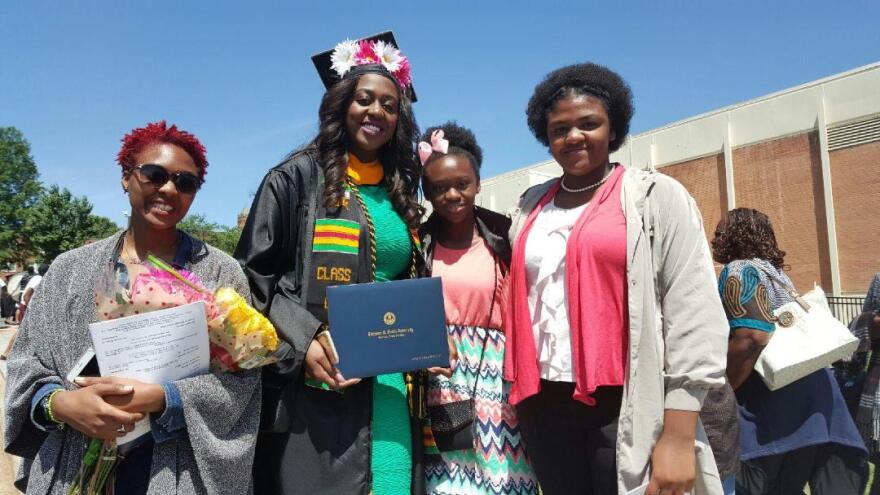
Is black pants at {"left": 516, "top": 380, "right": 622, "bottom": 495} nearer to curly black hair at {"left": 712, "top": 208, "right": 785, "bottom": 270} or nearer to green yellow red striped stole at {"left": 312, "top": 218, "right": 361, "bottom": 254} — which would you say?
green yellow red striped stole at {"left": 312, "top": 218, "right": 361, "bottom": 254}

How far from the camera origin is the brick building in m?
22.8

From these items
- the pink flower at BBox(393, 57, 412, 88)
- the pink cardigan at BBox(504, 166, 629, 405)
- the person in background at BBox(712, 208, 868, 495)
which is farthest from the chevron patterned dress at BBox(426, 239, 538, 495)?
the person in background at BBox(712, 208, 868, 495)

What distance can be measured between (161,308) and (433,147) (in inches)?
71.1

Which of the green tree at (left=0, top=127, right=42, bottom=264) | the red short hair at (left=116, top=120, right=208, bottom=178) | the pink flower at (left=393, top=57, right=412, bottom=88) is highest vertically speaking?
the green tree at (left=0, top=127, right=42, bottom=264)

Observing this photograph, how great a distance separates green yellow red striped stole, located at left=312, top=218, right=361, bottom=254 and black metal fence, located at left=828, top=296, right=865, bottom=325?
23.5m

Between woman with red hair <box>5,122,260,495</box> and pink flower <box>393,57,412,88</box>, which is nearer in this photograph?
woman with red hair <box>5,122,260,495</box>

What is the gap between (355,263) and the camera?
8.07ft

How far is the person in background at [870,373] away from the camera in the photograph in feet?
12.9

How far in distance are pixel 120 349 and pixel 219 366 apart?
→ 35 centimetres

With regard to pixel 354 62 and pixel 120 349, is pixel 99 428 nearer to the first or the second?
pixel 120 349

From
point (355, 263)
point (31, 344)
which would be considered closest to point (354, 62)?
point (355, 263)

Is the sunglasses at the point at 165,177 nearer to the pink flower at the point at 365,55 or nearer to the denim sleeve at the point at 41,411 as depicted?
the denim sleeve at the point at 41,411

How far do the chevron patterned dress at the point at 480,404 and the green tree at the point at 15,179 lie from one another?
55294 mm

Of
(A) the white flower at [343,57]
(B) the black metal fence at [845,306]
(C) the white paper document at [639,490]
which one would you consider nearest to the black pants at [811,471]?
(C) the white paper document at [639,490]
